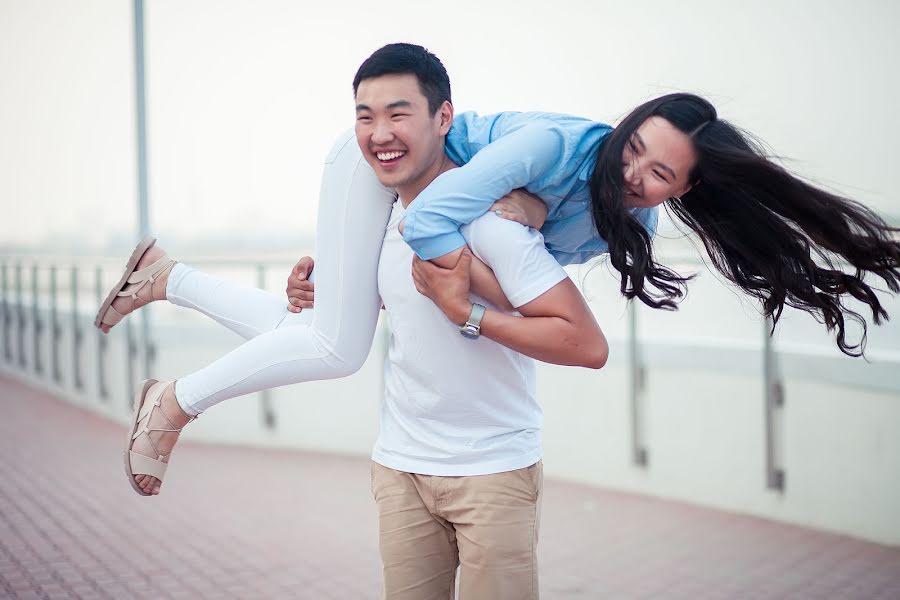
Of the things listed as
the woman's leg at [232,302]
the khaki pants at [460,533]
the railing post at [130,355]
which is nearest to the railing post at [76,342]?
the railing post at [130,355]

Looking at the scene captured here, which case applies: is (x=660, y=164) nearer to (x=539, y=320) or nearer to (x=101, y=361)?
(x=539, y=320)

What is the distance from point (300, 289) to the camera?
2.86 metres

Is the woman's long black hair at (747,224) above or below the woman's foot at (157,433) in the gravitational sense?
above

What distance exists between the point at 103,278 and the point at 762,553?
6527 mm

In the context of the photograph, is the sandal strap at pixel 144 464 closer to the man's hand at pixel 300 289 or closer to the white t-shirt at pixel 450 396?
the man's hand at pixel 300 289

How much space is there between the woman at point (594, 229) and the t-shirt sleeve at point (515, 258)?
0.05 meters

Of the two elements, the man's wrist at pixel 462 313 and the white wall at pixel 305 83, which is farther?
the white wall at pixel 305 83

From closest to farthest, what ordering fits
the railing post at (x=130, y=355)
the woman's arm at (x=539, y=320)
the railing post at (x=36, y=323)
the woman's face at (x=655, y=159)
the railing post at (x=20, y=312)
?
the woman's arm at (x=539, y=320) → the woman's face at (x=655, y=159) → the railing post at (x=130, y=355) → the railing post at (x=36, y=323) → the railing post at (x=20, y=312)

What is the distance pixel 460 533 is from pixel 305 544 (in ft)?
10.2

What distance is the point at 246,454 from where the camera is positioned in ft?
24.8

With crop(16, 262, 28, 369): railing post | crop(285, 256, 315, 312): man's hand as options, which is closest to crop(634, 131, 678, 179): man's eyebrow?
crop(285, 256, 315, 312): man's hand

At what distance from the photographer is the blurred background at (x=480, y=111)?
17.6 ft

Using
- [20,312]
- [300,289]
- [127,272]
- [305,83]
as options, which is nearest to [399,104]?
[300,289]

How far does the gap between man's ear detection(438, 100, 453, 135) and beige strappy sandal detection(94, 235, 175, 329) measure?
3.77ft
